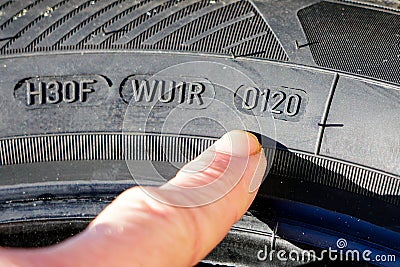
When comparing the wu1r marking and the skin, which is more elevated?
the wu1r marking

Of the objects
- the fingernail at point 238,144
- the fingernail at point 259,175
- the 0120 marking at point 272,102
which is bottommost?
the fingernail at point 259,175

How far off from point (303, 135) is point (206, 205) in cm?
24

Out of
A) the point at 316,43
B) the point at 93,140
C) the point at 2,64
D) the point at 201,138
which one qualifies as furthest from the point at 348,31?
the point at 2,64

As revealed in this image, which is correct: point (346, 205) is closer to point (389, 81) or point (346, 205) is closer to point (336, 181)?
point (336, 181)

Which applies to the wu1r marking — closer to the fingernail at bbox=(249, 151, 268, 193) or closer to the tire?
the tire

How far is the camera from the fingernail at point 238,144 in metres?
0.99

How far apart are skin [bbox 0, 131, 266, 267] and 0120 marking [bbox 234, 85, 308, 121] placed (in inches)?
1.8

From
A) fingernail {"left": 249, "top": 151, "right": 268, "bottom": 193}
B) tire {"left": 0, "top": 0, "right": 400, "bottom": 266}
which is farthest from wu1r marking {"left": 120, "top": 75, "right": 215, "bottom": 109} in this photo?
fingernail {"left": 249, "top": 151, "right": 268, "bottom": 193}

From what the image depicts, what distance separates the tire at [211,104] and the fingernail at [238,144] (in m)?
0.02

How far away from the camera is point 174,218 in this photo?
0.81m

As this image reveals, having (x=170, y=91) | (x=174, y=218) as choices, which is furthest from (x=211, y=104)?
(x=174, y=218)

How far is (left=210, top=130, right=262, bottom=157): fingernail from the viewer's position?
994 mm

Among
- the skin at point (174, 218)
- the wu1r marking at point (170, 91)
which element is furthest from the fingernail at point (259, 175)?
the wu1r marking at point (170, 91)

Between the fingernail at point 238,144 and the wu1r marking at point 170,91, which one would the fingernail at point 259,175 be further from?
the wu1r marking at point 170,91
